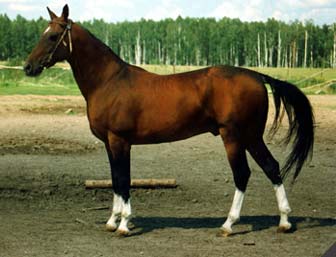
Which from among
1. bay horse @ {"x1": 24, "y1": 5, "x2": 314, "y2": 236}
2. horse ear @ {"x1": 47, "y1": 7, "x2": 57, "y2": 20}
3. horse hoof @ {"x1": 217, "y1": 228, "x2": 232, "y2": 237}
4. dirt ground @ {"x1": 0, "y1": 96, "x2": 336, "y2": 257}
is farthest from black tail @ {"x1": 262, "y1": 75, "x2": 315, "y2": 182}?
horse ear @ {"x1": 47, "y1": 7, "x2": 57, "y2": 20}

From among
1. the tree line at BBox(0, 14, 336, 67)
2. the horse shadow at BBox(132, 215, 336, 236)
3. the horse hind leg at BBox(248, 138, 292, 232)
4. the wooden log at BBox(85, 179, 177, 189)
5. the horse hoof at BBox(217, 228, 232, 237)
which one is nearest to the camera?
the horse hoof at BBox(217, 228, 232, 237)

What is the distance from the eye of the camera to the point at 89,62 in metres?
7.14

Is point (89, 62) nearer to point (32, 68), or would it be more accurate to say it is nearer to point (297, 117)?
point (32, 68)

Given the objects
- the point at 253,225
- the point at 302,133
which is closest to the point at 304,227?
the point at 253,225

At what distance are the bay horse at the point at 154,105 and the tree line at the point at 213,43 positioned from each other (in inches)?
3640

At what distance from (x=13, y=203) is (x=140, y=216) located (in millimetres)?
1782

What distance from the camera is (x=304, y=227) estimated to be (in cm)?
722

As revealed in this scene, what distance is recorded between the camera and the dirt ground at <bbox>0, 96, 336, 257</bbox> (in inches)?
252

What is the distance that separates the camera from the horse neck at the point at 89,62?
7.11 m

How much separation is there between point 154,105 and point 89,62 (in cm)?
86

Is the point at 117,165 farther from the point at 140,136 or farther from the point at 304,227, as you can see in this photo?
the point at 304,227

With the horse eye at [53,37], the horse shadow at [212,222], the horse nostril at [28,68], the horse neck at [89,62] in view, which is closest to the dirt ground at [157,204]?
the horse shadow at [212,222]

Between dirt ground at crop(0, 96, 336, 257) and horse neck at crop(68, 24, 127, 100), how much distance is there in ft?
5.18

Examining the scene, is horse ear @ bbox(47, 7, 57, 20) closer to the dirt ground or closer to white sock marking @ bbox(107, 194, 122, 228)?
white sock marking @ bbox(107, 194, 122, 228)
